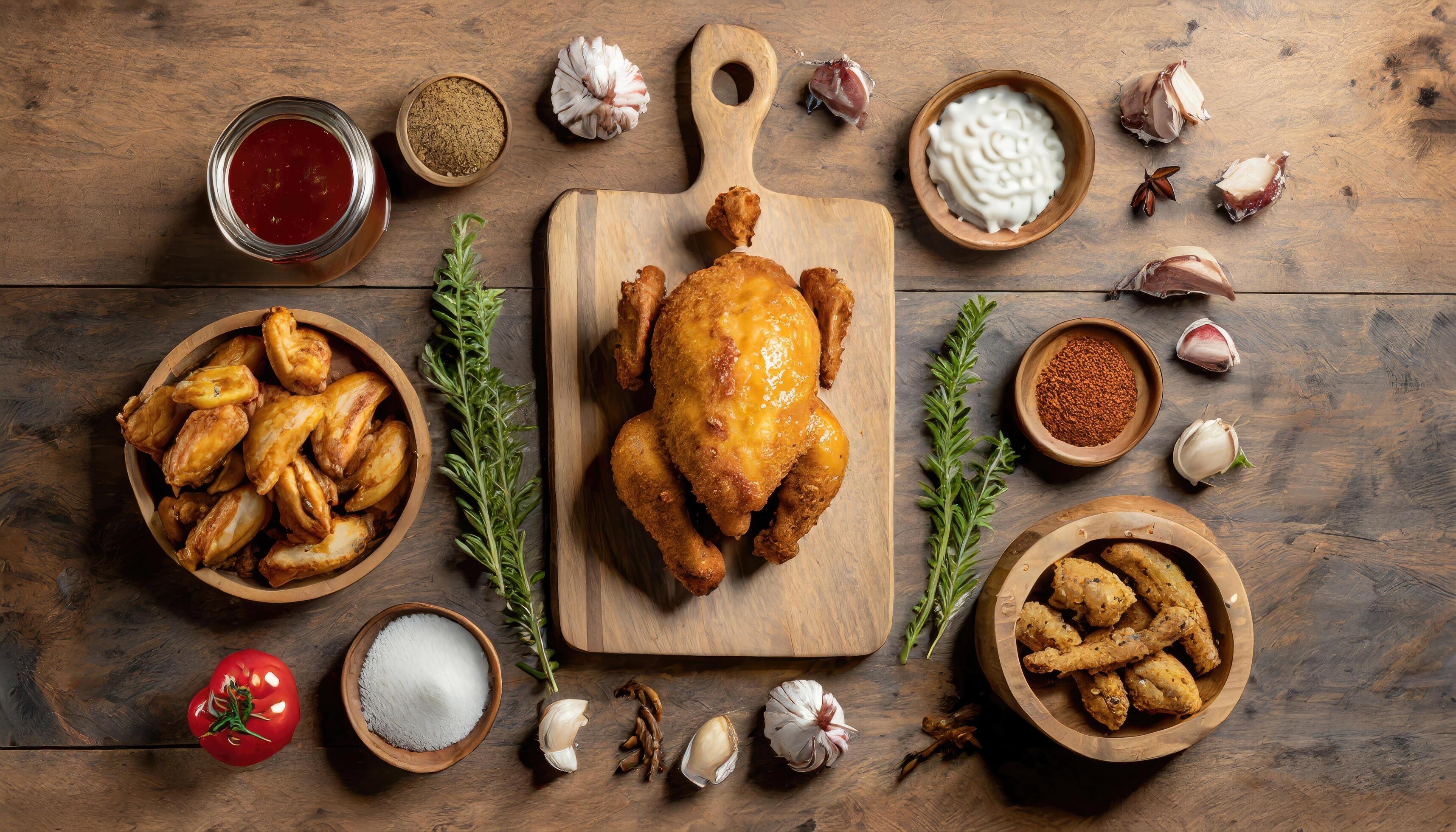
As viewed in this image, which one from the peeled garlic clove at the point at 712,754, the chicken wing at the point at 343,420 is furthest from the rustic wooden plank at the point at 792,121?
the peeled garlic clove at the point at 712,754

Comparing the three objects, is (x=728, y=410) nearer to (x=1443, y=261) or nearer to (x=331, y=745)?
(x=331, y=745)

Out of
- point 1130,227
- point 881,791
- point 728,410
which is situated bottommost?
point 881,791

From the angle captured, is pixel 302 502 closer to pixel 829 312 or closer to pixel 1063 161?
pixel 829 312

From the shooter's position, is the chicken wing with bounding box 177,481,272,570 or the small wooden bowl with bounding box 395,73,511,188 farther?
the small wooden bowl with bounding box 395,73,511,188

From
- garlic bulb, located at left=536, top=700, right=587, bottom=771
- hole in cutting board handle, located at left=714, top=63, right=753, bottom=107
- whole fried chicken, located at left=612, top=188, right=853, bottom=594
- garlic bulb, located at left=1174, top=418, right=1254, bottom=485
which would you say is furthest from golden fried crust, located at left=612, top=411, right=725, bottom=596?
garlic bulb, located at left=1174, top=418, right=1254, bottom=485

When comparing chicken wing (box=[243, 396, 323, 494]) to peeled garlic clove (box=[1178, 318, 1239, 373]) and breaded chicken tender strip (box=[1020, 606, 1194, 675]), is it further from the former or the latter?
peeled garlic clove (box=[1178, 318, 1239, 373])

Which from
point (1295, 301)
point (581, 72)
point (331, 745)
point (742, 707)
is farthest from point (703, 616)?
point (1295, 301)

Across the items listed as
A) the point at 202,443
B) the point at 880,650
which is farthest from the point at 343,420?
the point at 880,650
